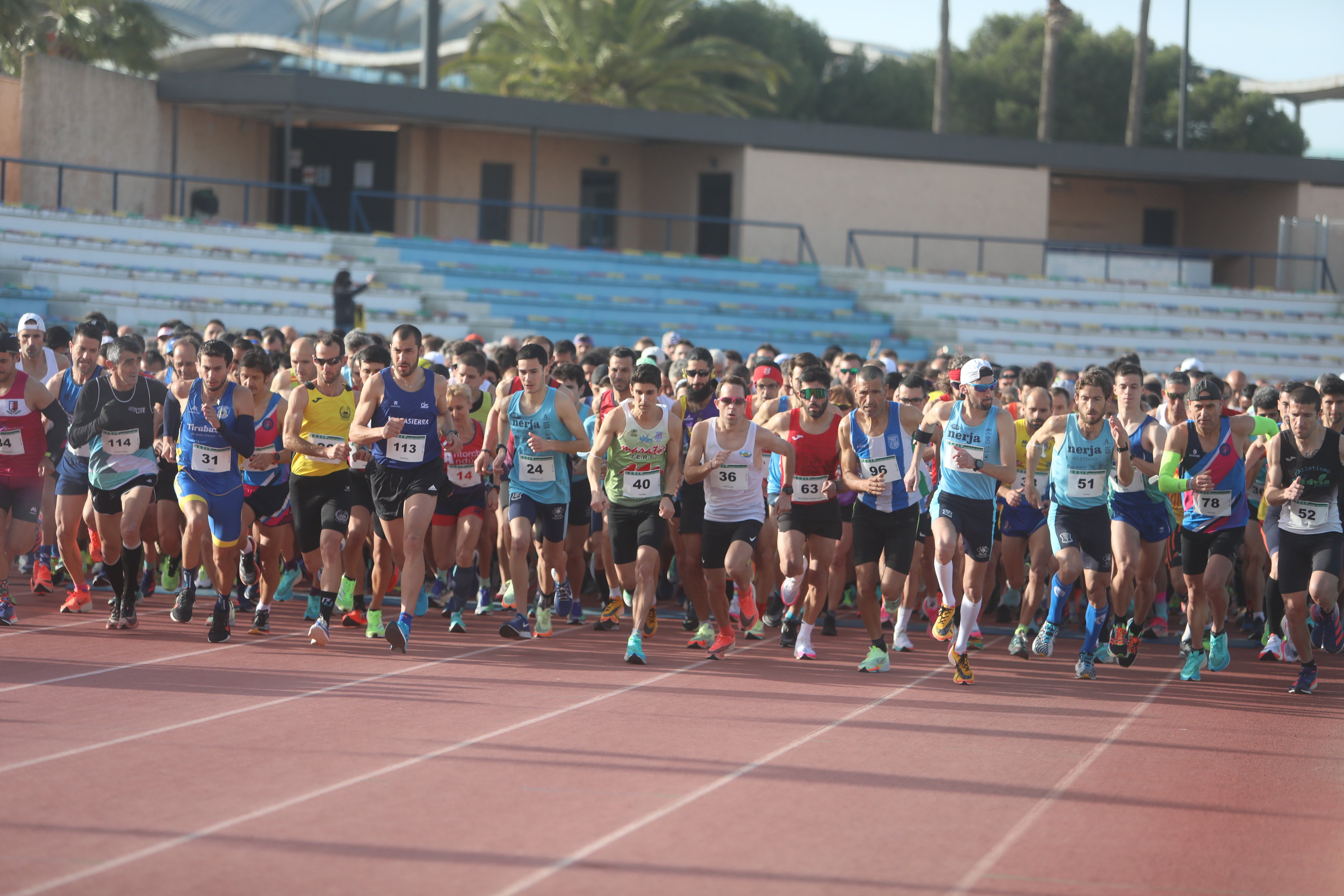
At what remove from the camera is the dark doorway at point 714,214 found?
32.6 meters

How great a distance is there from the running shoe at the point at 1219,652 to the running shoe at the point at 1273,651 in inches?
44.9

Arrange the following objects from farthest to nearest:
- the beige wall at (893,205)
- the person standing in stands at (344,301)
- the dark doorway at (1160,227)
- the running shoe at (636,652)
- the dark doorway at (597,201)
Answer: the dark doorway at (1160,227)
the dark doorway at (597,201)
the beige wall at (893,205)
the person standing in stands at (344,301)
the running shoe at (636,652)

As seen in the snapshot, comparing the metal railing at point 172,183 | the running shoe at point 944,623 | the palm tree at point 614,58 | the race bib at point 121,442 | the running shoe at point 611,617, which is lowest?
the running shoe at point 611,617

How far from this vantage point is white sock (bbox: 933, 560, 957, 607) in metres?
9.75

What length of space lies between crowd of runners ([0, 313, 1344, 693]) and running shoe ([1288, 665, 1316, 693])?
16 mm

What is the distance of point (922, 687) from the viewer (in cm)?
943

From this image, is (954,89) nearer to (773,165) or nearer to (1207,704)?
(773,165)

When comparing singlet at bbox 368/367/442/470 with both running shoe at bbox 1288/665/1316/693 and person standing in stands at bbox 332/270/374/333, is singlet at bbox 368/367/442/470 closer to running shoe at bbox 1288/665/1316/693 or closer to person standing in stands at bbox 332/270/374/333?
running shoe at bbox 1288/665/1316/693

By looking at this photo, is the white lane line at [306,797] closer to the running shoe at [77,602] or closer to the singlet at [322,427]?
the singlet at [322,427]

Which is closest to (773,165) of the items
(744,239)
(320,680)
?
(744,239)

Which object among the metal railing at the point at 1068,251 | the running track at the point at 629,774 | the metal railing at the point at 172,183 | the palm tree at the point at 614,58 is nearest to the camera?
the running track at the point at 629,774

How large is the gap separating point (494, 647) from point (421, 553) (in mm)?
1031

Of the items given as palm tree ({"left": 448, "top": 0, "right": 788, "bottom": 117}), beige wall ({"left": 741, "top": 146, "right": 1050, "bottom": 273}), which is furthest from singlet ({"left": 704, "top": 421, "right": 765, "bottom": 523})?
palm tree ({"left": 448, "top": 0, "right": 788, "bottom": 117})

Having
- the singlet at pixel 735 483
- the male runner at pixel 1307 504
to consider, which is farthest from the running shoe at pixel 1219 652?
the singlet at pixel 735 483
